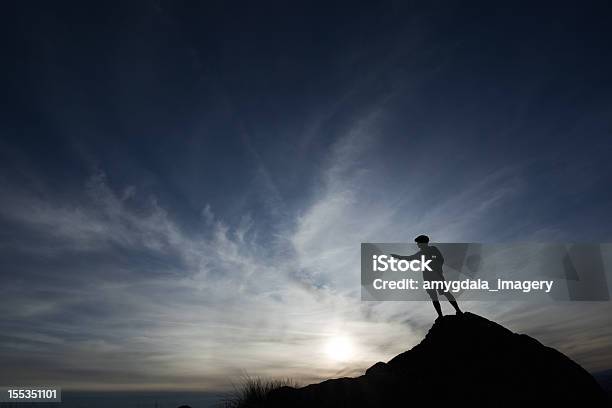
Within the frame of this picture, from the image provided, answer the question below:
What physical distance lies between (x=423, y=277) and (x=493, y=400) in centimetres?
565

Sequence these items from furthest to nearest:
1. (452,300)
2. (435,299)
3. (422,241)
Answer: (422,241) → (435,299) → (452,300)

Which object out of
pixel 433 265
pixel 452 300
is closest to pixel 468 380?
pixel 452 300

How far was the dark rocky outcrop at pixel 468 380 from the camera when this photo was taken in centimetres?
1010

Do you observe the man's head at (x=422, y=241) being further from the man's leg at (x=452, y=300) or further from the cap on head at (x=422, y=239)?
the man's leg at (x=452, y=300)

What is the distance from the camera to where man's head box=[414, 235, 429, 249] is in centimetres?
1527

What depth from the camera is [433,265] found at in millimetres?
14891

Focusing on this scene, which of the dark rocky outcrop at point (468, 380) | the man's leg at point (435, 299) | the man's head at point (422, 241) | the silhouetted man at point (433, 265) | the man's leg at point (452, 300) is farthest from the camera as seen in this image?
the man's head at point (422, 241)

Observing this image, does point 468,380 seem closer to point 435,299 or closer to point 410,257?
point 435,299

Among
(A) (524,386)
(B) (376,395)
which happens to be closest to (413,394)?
(B) (376,395)

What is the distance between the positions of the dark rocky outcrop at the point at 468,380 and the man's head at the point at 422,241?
3464mm

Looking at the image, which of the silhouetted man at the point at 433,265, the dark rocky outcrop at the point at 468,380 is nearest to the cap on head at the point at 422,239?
the silhouetted man at the point at 433,265

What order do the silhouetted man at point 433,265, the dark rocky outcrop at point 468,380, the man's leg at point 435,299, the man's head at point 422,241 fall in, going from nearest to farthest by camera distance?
1. the dark rocky outcrop at point 468,380
2. the silhouetted man at point 433,265
3. the man's leg at point 435,299
4. the man's head at point 422,241

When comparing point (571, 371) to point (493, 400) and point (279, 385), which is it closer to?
point (493, 400)

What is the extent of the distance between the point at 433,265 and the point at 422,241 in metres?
1.03
